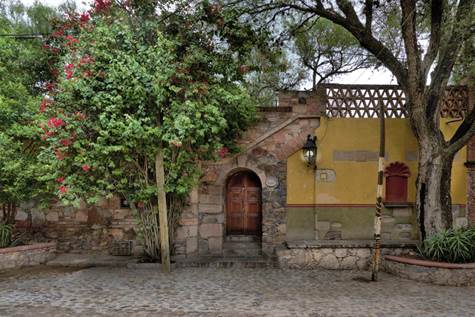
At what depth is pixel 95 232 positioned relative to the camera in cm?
812

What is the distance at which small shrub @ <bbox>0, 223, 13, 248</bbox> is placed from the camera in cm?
695

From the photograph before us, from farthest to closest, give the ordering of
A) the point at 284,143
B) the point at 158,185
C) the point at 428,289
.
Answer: the point at 284,143, the point at 158,185, the point at 428,289

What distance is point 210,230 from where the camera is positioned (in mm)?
7555

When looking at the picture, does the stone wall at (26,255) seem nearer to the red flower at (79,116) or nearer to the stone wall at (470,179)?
the red flower at (79,116)

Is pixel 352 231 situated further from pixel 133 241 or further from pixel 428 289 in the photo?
pixel 133 241

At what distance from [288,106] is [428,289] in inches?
178

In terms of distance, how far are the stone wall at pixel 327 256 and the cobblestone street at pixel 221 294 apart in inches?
9.9

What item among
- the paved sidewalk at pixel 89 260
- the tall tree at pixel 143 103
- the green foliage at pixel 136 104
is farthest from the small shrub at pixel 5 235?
the tall tree at pixel 143 103

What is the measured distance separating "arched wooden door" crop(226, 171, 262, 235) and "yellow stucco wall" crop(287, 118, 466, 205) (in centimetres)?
119

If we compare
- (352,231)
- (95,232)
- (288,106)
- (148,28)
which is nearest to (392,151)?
(352,231)

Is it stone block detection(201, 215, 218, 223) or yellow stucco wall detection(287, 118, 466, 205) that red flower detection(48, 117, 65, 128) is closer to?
stone block detection(201, 215, 218, 223)

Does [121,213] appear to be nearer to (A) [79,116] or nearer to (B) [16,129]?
(B) [16,129]

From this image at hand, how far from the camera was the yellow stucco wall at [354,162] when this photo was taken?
770cm

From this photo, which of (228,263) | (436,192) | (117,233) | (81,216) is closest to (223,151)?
(228,263)
